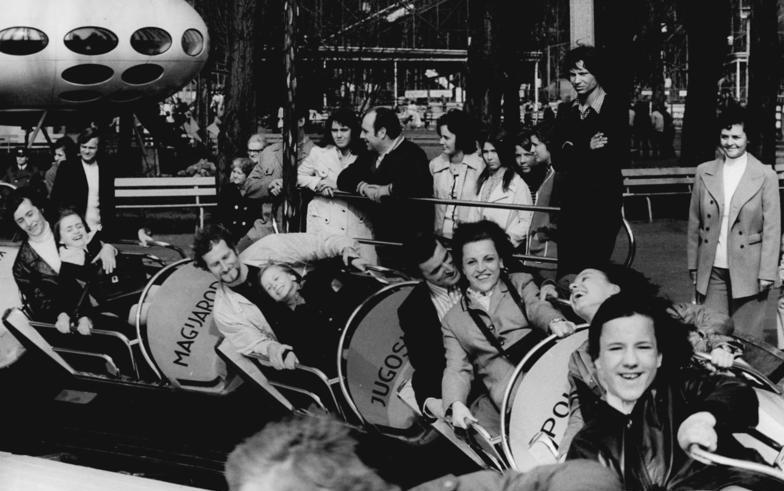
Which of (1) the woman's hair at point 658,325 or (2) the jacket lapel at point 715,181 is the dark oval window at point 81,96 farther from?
(1) the woman's hair at point 658,325

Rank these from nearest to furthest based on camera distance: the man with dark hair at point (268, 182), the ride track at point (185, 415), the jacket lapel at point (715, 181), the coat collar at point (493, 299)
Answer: the coat collar at point (493, 299), the ride track at point (185, 415), the jacket lapel at point (715, 181), the man with dark hair at point (268, 182)

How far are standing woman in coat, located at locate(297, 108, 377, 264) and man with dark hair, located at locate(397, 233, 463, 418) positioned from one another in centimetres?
224

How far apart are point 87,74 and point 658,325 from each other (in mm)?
16362

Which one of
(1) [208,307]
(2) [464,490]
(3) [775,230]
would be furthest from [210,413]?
(2) [464,490]

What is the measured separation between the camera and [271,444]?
8.24 ft

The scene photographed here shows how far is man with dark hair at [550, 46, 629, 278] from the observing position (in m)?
6.54

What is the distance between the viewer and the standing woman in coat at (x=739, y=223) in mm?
6805

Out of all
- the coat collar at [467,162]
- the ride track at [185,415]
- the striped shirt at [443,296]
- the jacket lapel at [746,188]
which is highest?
the coat collar at [467,162]

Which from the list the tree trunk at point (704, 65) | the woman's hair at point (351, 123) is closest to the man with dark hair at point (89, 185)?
the woman's hair at point (351, 123)

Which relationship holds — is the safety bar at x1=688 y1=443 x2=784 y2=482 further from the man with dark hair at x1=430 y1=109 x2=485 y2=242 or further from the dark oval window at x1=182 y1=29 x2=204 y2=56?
the dark oval window at x1=182 y1=29 x2=204 y2=56

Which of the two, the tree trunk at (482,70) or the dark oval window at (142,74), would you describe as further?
the dark oval window at (142,74)

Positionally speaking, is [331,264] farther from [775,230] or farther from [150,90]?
[150,90]

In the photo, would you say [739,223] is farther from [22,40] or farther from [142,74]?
[142,74]

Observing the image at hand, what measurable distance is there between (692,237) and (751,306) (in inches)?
19.9
